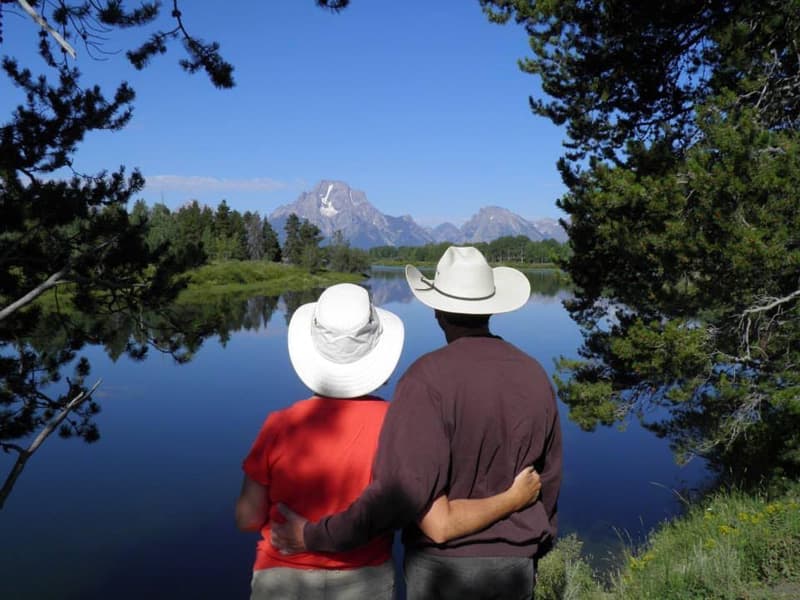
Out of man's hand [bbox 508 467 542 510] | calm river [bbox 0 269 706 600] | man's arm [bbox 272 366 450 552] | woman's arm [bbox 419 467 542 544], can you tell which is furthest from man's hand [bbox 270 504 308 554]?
calm river [bbox 0 269 706 600]

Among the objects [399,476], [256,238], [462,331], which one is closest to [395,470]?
[399,476]

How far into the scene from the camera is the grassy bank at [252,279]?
47.7 m

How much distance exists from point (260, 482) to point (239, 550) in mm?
7851

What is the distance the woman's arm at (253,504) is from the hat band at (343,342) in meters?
0.39

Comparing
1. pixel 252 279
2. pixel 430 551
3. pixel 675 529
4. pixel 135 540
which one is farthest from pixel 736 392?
pixel 252 279

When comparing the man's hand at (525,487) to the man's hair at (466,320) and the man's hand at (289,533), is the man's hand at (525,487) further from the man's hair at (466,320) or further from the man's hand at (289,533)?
the man's hand at (289,533)

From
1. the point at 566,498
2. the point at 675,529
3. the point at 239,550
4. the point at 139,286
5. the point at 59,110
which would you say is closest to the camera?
the point at 59,110

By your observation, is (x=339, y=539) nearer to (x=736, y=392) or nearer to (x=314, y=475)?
(x=314, y=475)

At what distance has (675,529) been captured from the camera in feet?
23.0

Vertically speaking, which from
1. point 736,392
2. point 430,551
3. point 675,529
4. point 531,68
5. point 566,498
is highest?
point 531,68

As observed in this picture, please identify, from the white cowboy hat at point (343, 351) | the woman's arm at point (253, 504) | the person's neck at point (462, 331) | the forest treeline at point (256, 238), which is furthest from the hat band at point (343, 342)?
the forest treeline at point (256, 238)

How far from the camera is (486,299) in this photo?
1787 mm

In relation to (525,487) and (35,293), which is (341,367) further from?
(35,293)

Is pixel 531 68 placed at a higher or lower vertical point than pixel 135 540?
higher
